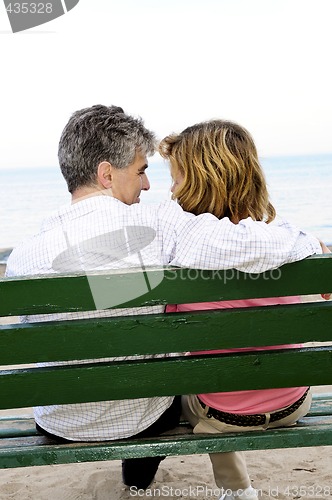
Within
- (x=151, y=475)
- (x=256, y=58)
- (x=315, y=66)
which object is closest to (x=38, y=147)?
(x=256, y=58)

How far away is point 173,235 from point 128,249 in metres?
0.15

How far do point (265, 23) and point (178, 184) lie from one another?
42.0 meters

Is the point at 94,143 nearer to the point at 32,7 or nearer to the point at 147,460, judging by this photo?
the point at 147,460

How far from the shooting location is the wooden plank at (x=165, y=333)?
2.27 meters

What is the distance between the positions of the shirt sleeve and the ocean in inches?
463

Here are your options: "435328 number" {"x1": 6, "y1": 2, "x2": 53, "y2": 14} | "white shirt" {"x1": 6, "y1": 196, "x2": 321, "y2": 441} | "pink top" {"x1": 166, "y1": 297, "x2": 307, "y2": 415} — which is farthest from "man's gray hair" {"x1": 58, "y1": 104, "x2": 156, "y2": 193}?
"435328 number" {"x1": 6, "y1": 2, "x2": 53, "y2": 14}

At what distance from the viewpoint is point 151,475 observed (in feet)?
11.2

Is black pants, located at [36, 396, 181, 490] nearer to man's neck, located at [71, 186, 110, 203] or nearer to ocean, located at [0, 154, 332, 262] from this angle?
man's neck, located at [71, 186, 110, 203]

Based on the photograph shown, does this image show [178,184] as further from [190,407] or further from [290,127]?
[290,127]

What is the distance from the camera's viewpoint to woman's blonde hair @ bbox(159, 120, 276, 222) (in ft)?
8.80

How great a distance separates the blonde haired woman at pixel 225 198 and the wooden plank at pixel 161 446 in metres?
0.12

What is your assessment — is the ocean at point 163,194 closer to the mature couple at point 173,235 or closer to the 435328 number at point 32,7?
the 435328 number at point 32,7

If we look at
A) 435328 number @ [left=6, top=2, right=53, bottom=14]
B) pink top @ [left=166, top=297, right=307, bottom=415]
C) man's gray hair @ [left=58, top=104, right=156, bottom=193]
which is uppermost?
435328 number @ [left=6, top=2, right=53, bottom=14]

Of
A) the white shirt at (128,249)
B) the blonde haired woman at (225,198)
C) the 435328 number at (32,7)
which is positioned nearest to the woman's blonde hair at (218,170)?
the blonde haired woman at (225,198)
